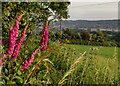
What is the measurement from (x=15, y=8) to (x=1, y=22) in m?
1.03

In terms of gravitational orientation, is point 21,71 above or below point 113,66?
above

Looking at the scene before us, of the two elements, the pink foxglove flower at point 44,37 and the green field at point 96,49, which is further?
the green field at point 96,49

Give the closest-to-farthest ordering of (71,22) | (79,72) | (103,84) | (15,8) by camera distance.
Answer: (103,84)
(79,72)
(15,8)
(71,22)

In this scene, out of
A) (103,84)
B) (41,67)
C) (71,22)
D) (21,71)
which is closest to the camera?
(21,71)

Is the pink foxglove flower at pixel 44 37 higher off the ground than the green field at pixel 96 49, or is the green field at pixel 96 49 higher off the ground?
the pink foxglove flower at pixel 44 37

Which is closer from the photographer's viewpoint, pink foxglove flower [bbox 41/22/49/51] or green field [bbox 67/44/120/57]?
pink foxglove flower [bbox 41/22/49/51]

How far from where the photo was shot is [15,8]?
6215 mm

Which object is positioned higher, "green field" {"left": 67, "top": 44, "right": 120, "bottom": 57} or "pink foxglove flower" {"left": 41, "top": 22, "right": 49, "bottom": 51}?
"pink foxglove flower" {"left": 41, "top": 22, "right": 49, "bottom": 51}

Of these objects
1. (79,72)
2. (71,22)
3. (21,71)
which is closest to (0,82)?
(21,71)

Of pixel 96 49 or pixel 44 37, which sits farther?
pixel 96 49

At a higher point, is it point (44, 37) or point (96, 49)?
point (44, 37)

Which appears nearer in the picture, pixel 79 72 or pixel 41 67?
pixel 41 67

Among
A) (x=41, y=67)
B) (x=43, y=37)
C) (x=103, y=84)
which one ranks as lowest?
(x=103, y=84)

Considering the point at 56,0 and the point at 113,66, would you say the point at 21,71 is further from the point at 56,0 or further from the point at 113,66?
the point at 56,0
